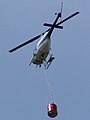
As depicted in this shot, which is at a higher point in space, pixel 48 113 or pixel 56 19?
pixel 56 19

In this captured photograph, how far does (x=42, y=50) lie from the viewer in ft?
137

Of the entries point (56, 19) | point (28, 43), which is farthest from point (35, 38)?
point (56, 19)

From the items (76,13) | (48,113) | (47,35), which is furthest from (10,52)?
(48,113)

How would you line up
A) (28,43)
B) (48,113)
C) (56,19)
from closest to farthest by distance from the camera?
(48,113), (56,19), (28,43)

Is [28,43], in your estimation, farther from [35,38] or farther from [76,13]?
[76,13]

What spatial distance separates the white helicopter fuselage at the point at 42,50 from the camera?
41500mm

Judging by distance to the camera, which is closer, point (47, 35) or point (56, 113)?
point (56, 113)

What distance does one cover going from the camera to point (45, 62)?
137 feet

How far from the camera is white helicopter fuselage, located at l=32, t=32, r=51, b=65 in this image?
41.5 metres

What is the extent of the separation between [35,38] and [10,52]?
2400 millimetres

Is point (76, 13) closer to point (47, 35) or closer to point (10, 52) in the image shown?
point (47, 35)

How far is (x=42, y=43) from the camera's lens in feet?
138

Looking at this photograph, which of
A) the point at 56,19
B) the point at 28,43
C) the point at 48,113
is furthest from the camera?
the point at 28,43

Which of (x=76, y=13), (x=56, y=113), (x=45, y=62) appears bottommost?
(x=56, y=113)
